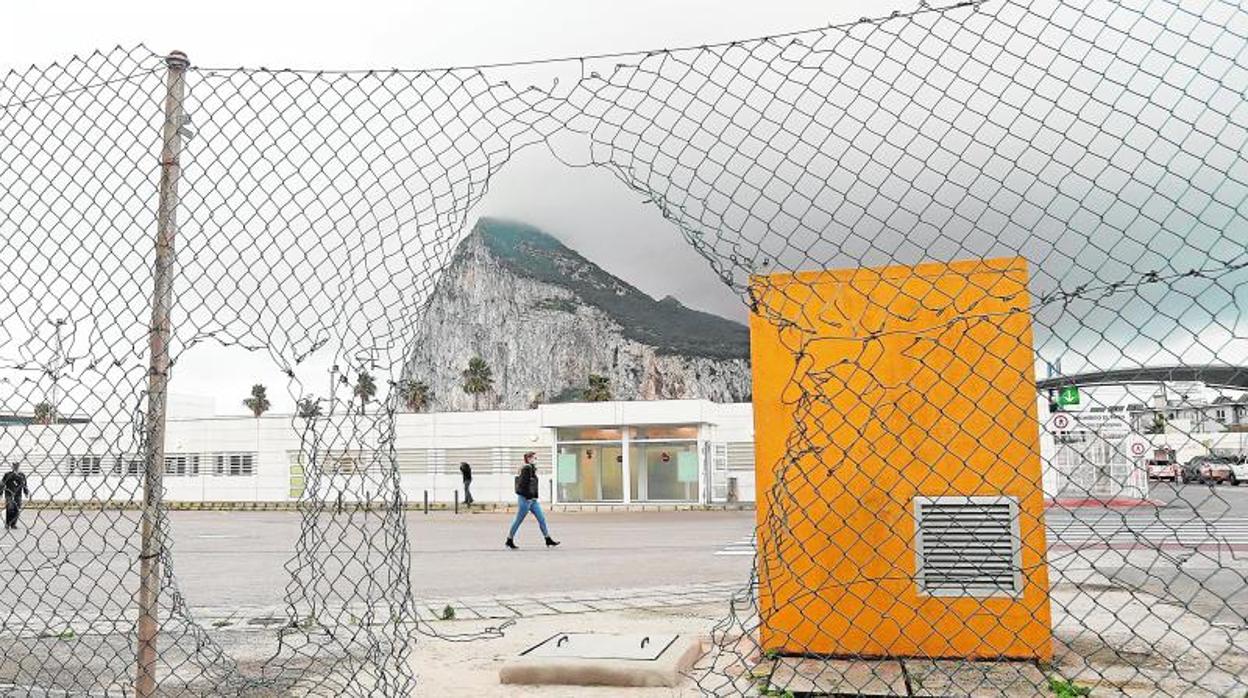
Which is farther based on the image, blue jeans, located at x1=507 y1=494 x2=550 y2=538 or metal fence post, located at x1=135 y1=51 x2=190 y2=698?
blue jeans, located at x1=507 y1=494 x2=550 y2=538

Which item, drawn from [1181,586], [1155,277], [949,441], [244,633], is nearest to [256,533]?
[244,633]

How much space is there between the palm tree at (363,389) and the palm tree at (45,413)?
133 centimetres

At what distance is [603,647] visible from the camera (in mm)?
4984

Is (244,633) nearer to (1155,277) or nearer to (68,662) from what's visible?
(68,662)

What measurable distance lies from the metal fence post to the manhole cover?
2.15 m

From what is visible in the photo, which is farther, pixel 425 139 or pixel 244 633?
pixel 244 633

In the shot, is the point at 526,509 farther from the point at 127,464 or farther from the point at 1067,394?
the point at 127,464

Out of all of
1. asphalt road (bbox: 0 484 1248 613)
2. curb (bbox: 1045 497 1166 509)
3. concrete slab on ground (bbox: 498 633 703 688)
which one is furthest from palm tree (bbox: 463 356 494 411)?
concrete slab on ground (bbox: 498 633 703 688)

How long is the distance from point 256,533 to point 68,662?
15.1 meters

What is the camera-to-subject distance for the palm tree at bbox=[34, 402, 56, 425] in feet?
12.3

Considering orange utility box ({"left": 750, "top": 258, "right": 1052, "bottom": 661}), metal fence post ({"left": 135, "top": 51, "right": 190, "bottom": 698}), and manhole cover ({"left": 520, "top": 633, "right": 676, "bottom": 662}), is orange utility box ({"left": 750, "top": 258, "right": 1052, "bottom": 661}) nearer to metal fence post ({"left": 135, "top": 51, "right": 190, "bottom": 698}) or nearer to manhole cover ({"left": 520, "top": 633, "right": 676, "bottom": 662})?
manhole cover ({"left": 520, "top": 633, "right": 676, "bottom": 662})

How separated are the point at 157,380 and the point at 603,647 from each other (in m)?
2.73

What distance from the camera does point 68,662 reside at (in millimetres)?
5328

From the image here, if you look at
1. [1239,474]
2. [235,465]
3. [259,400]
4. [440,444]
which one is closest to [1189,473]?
[440,444]
